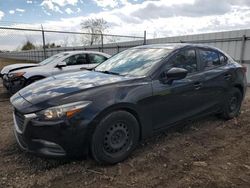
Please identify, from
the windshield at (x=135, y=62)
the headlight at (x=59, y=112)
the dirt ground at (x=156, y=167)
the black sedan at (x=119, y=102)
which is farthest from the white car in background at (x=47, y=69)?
the headlight at (x=59, y=112)

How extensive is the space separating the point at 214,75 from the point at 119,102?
2163mm

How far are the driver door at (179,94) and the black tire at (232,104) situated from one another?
0.93 m

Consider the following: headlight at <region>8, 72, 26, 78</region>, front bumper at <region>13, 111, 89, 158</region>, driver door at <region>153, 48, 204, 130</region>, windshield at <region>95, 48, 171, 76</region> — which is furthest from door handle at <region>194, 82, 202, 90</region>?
headlight at <region>8, 72, 26, 78</region>

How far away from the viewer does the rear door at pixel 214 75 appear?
4.41 metres

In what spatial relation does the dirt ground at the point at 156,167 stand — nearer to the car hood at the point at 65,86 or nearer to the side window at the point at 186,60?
the car hood at the point at 65,86

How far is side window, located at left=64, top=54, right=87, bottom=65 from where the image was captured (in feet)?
26.5

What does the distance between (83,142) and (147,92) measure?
111cm

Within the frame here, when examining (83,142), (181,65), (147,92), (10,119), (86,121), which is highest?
(181,65)

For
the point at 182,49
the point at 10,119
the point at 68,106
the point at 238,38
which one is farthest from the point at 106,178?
the point at 238,38

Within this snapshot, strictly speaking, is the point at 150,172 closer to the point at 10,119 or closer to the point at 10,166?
the point at 10,166

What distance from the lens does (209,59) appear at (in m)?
4.62

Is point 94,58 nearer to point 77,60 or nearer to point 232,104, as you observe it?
point 77,60

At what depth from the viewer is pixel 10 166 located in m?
3.25

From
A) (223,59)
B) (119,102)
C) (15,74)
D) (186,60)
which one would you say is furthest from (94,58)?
(119,102)
